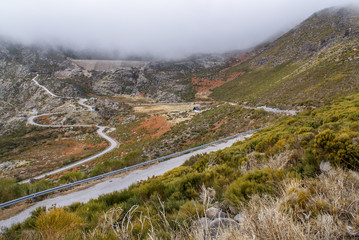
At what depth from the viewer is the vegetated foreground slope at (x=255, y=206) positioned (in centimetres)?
159

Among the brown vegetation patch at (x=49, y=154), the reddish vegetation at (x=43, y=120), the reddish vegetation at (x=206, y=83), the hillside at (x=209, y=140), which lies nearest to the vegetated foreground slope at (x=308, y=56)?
the hillside at (x=209, y=140)

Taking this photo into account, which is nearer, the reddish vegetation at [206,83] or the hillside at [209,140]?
the hillside at [209,140]

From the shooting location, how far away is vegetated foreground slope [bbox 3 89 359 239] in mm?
1593

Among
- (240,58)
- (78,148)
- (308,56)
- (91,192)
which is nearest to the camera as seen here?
(91,192)

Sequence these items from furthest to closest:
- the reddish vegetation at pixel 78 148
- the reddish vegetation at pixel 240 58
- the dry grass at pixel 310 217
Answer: the reddish vegetation at pixel 240 58 → the reddish vegetation at pixel 78 148 → the dry grass at pixel 310 217

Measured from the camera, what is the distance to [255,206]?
1770 mm

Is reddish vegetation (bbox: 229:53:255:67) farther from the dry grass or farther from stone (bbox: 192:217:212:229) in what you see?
stone (bbox: 192:217:212:229)

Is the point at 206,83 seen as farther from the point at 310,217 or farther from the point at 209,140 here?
the point at 310,217

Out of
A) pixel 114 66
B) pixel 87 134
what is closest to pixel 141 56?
pixel 114 66

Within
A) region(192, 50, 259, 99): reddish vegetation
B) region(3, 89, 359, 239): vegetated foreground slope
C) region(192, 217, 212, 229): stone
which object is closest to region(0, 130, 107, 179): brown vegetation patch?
region(3, 89, 359, 239): vegetated foreground slope

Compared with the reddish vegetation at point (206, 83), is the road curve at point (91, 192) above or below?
below

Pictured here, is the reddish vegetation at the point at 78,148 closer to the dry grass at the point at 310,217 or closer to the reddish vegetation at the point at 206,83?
the dry grass at the point at 310,217

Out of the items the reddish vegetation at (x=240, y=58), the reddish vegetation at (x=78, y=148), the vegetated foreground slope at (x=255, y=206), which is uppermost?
the reddish vegetation at (x=240, y=58)

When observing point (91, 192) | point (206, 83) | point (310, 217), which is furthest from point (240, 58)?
point (310, 217)
